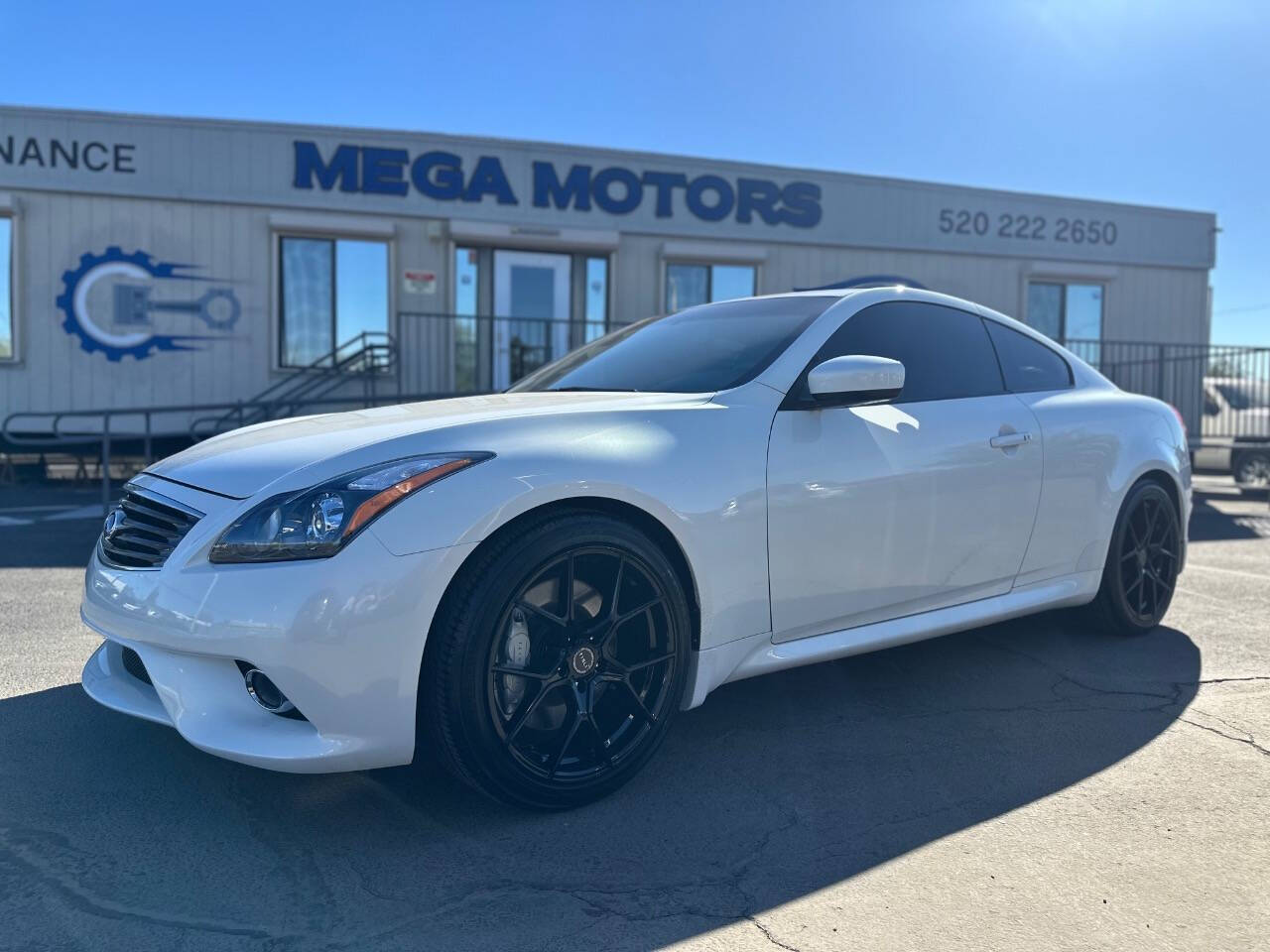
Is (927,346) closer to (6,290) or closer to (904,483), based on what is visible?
(904,483)

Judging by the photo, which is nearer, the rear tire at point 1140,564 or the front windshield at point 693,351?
the front windshield at point 693,351

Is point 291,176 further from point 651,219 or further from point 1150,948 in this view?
point 1150,948

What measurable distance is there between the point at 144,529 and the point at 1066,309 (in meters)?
14.8

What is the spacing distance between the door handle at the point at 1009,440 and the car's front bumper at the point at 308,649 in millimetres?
2172

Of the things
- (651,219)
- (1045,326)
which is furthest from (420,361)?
(1045,326)

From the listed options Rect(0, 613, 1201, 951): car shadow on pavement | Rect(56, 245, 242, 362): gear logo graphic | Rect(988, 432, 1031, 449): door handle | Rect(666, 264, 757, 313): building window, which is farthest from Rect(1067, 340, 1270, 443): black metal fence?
Rect(0, 613, 1201, 951): car shadow on pavement

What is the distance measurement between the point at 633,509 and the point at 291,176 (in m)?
10.2

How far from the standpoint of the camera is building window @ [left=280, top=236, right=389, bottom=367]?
39.7ft

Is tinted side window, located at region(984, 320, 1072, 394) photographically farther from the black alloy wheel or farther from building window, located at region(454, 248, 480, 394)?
building window, located at region(454, 248, 480, 394)

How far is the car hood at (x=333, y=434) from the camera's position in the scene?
268cm

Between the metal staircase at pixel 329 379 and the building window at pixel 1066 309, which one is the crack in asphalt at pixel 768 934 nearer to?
the metal staircase at pixel 329 379

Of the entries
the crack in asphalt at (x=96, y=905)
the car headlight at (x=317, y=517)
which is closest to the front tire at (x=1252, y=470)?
the car headlight at (x=317, y=517)

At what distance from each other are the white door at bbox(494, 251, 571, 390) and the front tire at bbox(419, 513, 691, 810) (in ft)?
33.4

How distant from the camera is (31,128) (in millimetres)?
11055
